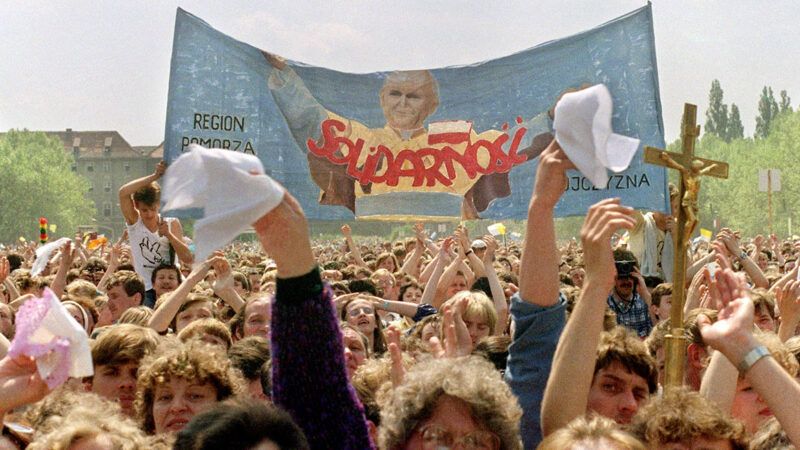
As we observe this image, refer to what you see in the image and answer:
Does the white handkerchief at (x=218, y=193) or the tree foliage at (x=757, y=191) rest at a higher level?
the tree foliage at (x=757, y=191)

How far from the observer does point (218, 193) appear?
259 centimetres

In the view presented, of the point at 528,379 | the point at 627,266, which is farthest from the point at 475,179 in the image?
the point at 528,379

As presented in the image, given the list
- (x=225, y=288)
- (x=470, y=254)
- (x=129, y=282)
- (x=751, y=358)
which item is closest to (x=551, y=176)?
(x=751, y=358)

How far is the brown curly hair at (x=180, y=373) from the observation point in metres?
4.67

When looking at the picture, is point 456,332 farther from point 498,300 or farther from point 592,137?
point 498,300

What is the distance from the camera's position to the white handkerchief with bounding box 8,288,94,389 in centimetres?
317

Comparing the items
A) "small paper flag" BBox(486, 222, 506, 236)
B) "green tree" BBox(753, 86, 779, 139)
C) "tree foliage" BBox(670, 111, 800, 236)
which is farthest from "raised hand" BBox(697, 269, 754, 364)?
"green tree" BBox(753, 86, 779, 139)

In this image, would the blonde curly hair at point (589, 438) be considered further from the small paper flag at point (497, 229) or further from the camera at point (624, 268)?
the small paper flag at point (497, 229)

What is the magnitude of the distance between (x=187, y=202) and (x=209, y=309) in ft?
15.8

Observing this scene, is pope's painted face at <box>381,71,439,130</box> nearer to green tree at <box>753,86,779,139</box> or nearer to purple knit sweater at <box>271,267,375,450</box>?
purple knit sweater at <box>271,267,375,450</box>

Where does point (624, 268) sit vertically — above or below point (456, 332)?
above

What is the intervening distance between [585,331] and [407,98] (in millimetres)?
9972

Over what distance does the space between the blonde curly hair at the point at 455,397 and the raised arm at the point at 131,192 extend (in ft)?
19.1

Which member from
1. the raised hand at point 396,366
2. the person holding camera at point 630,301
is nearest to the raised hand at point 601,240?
the raised hand at point 396,366
